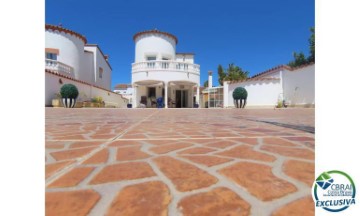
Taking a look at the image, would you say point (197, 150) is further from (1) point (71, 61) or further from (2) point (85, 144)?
(1) point (71, 61)

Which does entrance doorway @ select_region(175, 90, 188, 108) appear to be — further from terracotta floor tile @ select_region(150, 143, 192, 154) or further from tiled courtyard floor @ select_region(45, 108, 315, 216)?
tiled courtyard floor @ select_region(45, 108, 315, 216)

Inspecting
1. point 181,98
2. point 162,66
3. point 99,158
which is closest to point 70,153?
point 99,158

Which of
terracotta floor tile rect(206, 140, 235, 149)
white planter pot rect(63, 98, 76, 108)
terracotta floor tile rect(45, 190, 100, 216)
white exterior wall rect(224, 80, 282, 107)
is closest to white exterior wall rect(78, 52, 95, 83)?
white planter pot rect(63, 98, 76, 108)

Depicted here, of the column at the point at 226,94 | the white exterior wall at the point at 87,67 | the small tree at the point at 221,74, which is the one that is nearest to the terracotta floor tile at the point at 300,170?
the column at the point at 226,94

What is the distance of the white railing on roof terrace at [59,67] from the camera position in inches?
629

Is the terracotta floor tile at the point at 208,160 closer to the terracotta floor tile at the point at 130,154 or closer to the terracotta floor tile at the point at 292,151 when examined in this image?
the terracotta floor tile at the point at 130,154

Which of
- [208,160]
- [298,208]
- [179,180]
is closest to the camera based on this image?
[298,208]

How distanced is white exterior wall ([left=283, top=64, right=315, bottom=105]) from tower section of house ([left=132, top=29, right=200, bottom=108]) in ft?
26.1
